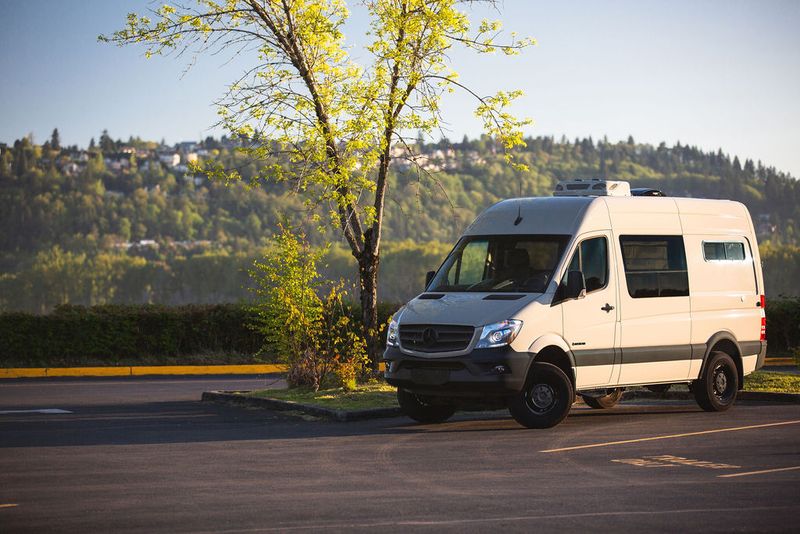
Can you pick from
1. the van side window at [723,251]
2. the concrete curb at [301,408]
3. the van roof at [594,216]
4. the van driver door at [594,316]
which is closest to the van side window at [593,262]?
the van driver door at [594,316]

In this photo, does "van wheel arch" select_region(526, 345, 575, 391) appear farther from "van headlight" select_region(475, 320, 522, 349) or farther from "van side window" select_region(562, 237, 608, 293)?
"van side window" select_region(562, 237, 608, 293)

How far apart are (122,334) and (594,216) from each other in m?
16.7

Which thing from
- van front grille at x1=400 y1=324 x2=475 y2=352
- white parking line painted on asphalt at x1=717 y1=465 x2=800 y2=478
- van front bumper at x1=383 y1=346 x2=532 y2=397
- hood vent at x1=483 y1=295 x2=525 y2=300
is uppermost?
hood vent at x1=483 y1=295 x2=525 y2=300

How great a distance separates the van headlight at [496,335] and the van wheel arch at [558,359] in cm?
58

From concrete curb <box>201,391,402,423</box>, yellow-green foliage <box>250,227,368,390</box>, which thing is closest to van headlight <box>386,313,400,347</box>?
concrete curb <box>201,391,402,423</box>

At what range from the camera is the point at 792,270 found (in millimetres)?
190875

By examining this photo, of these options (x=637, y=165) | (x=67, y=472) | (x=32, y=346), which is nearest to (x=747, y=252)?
(x=67, y=472)

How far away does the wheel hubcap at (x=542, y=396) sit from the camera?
597 inches

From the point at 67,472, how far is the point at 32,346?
18.4 meters

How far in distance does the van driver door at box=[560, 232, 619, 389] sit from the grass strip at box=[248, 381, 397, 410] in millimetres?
3029

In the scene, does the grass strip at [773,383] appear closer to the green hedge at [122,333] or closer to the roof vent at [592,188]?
the roof vent at [592,188]

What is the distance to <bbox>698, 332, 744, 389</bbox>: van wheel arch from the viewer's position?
17.1 metres

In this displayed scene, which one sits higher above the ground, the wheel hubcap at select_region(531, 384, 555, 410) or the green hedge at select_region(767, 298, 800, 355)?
the green hedge at select_region(767, 298, 800, 355)

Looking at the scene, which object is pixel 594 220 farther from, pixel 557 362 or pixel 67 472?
pixel 67 472
